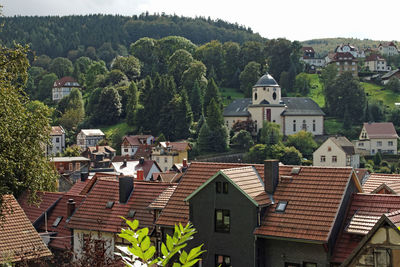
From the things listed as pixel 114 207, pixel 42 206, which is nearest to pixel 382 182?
pixel 114 207

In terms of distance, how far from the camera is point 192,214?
23.2 m

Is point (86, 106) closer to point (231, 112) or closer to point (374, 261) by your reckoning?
point (231, 112)

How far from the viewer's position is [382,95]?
424 feet

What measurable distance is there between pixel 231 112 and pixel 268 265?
85.1 meters

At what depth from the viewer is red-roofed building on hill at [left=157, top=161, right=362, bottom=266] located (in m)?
20.5

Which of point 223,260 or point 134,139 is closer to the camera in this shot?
point 223,260

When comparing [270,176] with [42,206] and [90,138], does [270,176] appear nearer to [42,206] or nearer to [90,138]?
[42,206]

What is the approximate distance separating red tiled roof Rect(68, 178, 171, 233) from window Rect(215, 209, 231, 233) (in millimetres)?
4989

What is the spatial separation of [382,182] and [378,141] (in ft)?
235

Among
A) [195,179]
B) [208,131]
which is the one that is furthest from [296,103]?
[195,179]

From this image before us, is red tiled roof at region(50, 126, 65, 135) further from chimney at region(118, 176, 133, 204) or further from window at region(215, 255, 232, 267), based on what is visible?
window at region(215, 255, 232, 267)

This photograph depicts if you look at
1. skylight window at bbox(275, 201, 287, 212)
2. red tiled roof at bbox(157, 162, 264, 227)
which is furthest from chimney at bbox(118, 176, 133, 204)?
skylight window at bbox(275, 201, 287, 212)

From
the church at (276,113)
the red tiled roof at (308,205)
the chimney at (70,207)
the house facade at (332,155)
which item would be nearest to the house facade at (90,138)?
the church at (276,113)

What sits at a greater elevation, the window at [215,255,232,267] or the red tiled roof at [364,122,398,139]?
the window at [215,255,232,267]
